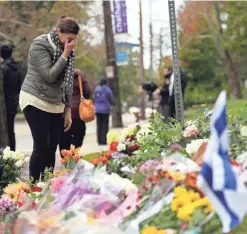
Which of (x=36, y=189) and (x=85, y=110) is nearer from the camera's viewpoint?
(x=36, y=189)

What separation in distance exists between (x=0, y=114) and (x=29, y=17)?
2551cm

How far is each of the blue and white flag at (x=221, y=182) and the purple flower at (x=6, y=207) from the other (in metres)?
1.12

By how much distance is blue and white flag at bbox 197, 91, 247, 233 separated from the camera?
2531mm

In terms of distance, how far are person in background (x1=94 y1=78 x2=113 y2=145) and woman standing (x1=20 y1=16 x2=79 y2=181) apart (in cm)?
791

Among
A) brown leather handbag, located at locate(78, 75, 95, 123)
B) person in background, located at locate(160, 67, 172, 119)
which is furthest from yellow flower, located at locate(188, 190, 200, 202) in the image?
person in background, located at locate(160, 67, 172, 119)

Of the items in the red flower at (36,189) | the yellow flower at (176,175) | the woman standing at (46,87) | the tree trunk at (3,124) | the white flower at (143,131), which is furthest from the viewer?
the tree trunk at (3,124)

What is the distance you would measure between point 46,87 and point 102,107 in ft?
26.8

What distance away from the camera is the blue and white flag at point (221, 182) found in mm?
2531

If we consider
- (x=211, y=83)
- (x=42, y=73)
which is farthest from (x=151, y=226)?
(x=211, y=83)

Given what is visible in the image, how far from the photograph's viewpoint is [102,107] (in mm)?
13344

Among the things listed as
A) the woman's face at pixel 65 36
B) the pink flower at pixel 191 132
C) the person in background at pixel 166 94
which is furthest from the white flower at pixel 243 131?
the person in background at pixel 166 94

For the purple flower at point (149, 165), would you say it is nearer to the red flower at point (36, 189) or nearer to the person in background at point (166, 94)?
the red flower at point (36, 189)

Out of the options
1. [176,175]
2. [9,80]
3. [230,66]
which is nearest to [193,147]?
[176,175]

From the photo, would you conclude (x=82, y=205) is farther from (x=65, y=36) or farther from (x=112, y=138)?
(x=65, y=36)
